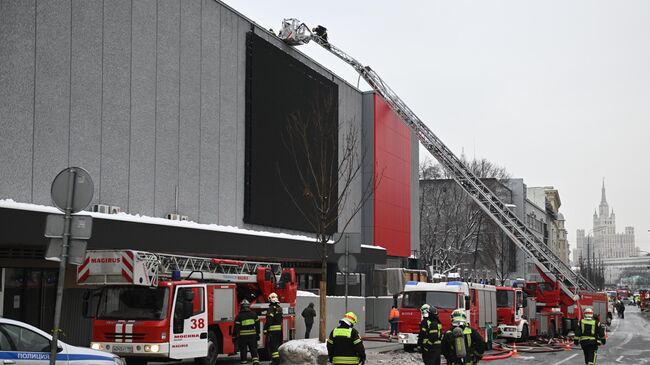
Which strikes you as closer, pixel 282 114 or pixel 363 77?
pixel 282 114

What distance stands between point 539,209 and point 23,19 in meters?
114

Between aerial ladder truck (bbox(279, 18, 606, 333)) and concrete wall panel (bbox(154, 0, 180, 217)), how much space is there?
28.7ft

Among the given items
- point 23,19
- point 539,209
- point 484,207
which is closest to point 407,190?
point 484,207

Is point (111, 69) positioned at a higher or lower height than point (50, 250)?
higher

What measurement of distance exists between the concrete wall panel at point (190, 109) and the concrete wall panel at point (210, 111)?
0.98ft

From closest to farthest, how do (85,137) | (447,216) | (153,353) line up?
(153,353) → (85,137) → (447,216)

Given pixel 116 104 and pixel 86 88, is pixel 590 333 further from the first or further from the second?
pixel 86 88

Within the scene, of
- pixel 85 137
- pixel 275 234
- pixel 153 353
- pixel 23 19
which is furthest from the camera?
pixel 275 234

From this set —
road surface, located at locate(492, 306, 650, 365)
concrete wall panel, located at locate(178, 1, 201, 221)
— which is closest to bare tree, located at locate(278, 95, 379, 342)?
concrete wall panel, located at locate(178, 1, 201, 221)

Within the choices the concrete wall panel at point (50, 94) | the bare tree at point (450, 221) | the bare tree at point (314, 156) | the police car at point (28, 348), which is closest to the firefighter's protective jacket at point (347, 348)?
the police car at point (28, 348)

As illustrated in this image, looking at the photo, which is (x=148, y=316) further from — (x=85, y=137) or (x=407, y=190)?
(x=407, y=190)

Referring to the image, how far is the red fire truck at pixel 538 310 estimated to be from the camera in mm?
32219

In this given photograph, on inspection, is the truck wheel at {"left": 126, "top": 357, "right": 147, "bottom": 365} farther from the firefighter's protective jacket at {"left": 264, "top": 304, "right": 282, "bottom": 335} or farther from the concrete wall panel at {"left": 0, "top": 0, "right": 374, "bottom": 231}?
the concrete wall panel at {"left": 0, "top": 0, "right": 374, "bottom": 231}

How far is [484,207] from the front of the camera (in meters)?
41.4
